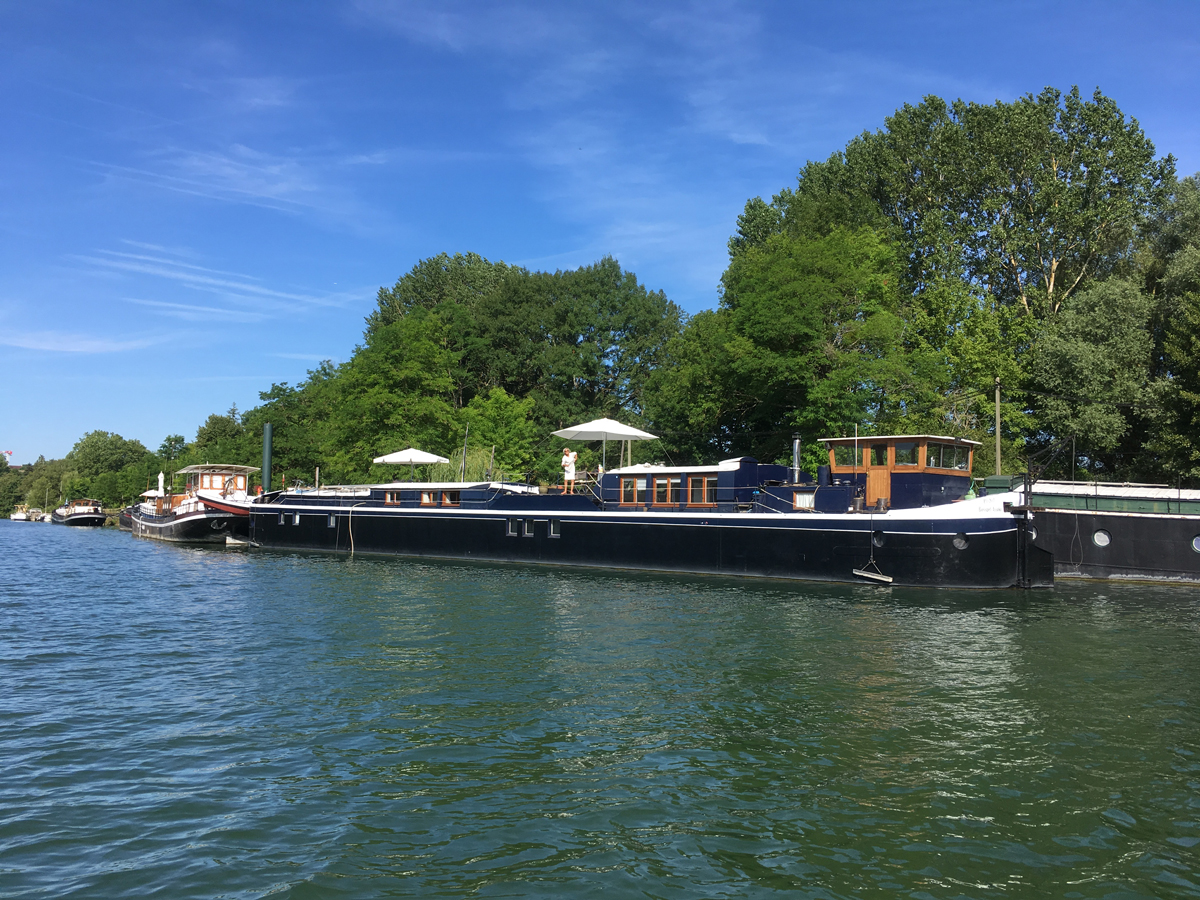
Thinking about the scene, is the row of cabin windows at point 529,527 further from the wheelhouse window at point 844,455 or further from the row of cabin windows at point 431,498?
the wheelhouse window at point 844,455

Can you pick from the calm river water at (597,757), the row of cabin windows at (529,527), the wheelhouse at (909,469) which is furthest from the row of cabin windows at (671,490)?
the calm river water at (597,757)

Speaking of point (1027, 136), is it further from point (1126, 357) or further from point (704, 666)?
point (704, 666)

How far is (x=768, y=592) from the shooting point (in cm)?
2675

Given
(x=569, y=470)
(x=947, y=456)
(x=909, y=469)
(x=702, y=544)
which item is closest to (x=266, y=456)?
(x=569, y=470)

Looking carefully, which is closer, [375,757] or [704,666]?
[375,757]

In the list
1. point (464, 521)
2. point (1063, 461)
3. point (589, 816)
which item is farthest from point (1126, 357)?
point (589, 816)

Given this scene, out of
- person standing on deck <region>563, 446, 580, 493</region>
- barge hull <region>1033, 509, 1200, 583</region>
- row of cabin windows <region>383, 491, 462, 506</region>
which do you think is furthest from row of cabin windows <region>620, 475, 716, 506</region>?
barge hull <region>1033, 509, 1200, 583</region>

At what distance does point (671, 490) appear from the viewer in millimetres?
34219

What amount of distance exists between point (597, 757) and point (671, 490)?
2394 cm

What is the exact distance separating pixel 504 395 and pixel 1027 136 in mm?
38049

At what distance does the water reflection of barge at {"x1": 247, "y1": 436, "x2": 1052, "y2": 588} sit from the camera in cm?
2720

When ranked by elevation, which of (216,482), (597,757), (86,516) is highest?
(216,482)

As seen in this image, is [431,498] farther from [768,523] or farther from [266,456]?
[266,456]

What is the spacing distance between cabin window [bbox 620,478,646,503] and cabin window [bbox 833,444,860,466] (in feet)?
25.9
